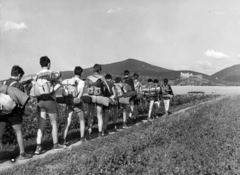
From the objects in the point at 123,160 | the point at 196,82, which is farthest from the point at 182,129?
the point at 196,82

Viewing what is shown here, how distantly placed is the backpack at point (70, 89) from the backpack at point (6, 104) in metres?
1.49

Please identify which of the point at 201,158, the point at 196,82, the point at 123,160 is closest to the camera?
the point at 123,160

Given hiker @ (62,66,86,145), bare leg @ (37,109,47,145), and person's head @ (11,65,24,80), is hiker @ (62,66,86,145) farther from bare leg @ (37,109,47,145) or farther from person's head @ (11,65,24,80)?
person's head @ (11,65,24,80)

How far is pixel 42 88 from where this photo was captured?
18.7ft

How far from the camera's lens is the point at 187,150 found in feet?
19.6

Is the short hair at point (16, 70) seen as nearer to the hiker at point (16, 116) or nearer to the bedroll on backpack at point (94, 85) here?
the hiker at point (16, 116)

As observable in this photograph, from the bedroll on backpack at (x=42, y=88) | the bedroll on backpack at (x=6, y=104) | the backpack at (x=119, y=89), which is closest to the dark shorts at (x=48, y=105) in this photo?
the bedroll on backpack at (x=42, y=88)

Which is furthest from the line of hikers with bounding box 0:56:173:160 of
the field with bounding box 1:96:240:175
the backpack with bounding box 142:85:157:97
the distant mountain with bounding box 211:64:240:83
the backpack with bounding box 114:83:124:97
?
the distant mountain with bounding box 211:64:240:83

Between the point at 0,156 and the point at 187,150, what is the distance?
4.41m

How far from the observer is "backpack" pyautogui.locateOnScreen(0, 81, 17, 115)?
517 centimetres

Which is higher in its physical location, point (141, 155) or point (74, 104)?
point (74, 104)

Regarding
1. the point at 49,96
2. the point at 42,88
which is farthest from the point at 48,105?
the point at 42,88

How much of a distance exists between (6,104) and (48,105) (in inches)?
38.2

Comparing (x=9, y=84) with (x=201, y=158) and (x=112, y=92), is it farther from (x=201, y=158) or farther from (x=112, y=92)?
(x=201, y=158)
